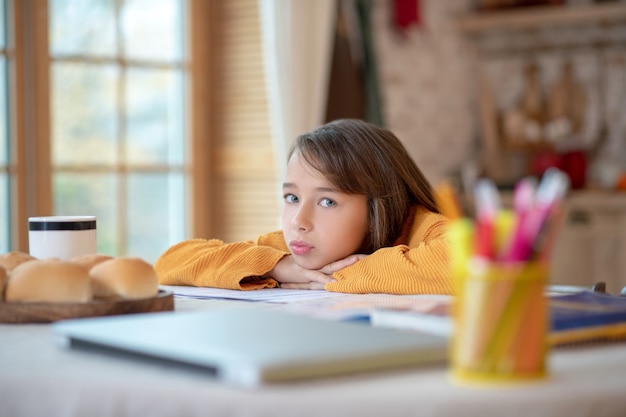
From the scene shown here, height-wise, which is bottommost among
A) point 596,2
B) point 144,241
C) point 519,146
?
point 144,241

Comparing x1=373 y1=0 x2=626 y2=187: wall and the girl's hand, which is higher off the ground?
x1=373 y1=0 x2=626 y2=187: wall

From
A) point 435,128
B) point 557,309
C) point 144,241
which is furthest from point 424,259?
point 435,128

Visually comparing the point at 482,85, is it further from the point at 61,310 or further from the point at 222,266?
the point at 61,310

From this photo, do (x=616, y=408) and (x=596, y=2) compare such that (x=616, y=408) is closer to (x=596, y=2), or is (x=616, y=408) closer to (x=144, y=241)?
(x=144, y=241)

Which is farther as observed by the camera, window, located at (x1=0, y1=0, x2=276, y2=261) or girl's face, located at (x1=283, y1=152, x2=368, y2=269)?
window, located at (x1=0, y1=0, x2=276, y2=261)

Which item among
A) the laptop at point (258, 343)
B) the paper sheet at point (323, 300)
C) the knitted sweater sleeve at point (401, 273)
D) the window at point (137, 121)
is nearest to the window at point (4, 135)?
the window at point (137, 121)

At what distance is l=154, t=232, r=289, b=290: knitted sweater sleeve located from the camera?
5.69 feet

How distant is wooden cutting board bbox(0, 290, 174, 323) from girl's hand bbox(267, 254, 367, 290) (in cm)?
53

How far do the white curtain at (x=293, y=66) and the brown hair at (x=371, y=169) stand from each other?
1.88 meters

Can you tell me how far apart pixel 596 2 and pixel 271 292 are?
342 centimetres

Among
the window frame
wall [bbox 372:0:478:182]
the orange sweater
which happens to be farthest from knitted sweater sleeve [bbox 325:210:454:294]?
wall [bbox 372:0:478:182]

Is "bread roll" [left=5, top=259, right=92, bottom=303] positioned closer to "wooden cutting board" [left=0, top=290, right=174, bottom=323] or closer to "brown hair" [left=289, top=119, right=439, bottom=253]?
"wooden cutting board" [left=0, top=290, right=174, bottom=323]

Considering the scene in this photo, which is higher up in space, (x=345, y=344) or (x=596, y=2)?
(x=596, y=2)

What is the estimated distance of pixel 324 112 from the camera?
13.1 ft
